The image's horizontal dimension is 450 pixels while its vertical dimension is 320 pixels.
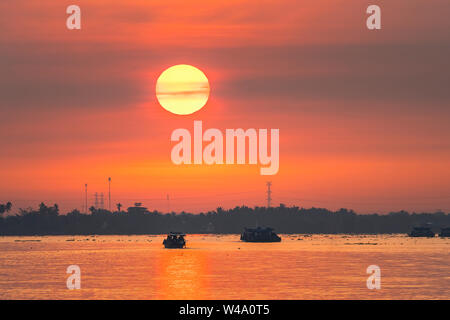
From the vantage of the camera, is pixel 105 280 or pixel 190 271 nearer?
pixel 105 280

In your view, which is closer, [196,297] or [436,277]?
[196,297]

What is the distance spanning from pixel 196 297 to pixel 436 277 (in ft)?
145

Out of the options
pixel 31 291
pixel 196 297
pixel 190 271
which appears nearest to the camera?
pixel 196 297

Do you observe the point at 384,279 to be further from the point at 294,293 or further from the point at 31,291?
the point at 31,291

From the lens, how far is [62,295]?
7588 cm

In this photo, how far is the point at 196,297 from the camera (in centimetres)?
7206
